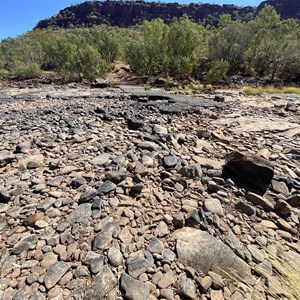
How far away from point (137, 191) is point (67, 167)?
→ 1.28m

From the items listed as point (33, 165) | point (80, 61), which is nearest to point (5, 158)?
point (33, 165)

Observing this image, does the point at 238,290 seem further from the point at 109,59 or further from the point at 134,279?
the point at 109,59

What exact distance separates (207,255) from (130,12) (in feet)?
376

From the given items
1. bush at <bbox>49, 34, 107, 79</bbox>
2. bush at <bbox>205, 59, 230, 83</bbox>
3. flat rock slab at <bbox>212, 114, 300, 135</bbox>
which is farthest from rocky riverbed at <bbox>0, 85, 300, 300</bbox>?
bush at <bbox>49, 34, 107, 79</bbox>

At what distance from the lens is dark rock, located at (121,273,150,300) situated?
171 centimetres

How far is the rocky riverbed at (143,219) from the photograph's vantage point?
1.83 m

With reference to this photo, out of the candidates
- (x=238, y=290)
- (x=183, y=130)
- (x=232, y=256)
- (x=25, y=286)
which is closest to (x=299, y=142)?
(x=183, y=130)

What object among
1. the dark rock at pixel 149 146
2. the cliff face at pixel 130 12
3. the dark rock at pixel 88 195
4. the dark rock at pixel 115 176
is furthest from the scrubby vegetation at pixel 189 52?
the cliff face at pixel 130 12

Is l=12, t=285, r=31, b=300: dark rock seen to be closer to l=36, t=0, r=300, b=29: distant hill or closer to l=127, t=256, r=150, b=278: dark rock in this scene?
l=127, t=256, r=150, b=278: dark rock

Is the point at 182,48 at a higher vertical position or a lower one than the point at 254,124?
higher

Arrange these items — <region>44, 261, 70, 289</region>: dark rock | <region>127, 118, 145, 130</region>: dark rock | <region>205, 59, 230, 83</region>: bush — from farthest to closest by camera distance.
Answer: <region>205, 59, 230, 83</region>: bush → <region>127, 118, 145, 130</region>: dark rock → <region>44, 261, 70, 289</region>: dark rock

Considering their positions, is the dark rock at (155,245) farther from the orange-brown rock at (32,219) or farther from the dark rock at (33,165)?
the dark rock at (33,165)

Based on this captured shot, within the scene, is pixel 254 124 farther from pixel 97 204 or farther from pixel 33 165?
pixel 33 165

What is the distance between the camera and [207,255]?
2078mm
